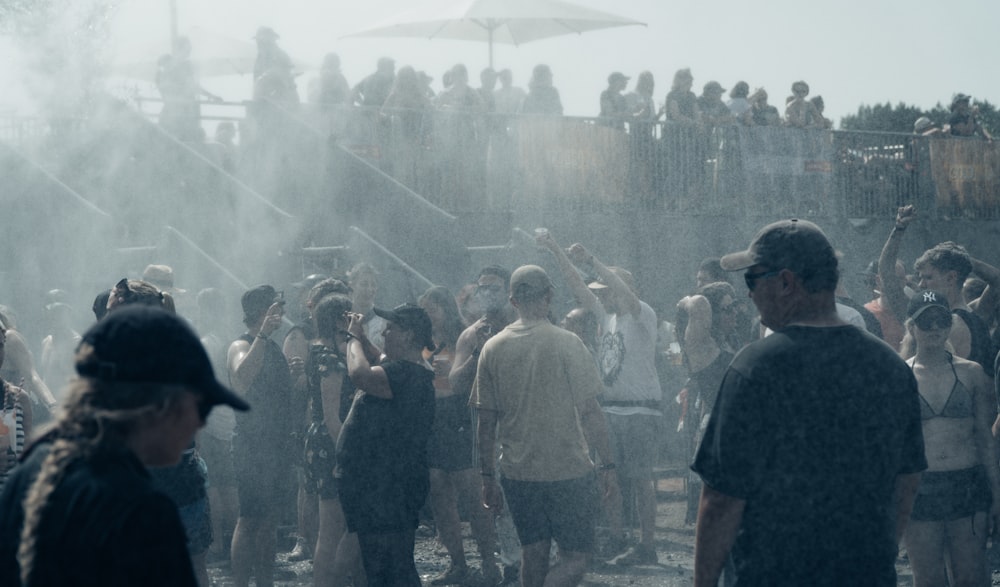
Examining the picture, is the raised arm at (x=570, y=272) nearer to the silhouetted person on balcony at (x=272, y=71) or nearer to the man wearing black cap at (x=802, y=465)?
the man wearing black cap at (x=802, y=465)

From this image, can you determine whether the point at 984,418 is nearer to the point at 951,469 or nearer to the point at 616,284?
→ the point at 951,469

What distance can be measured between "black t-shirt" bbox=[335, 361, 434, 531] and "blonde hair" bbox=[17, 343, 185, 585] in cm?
321

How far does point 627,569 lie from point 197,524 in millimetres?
3581

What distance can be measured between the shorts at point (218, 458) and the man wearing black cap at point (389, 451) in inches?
70.3

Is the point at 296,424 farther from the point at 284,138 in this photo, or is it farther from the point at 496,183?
the point at 496,183

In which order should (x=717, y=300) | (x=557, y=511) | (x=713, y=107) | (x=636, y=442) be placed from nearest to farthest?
(x=557, y=511) < (x=636, y=442) < (x=717, y=300) < (x=713, y=107)

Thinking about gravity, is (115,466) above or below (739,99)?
below

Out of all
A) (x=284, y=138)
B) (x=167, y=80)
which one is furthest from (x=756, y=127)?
(x=167, y=80)

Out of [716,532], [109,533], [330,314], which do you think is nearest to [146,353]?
[109,533]

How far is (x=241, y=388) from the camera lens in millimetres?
6254

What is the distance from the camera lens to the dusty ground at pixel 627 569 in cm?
714

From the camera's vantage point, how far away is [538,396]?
5695 mm

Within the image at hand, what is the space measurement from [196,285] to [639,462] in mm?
4930

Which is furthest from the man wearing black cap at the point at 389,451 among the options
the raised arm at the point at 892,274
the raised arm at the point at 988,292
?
the raised arm at the point at 988,292
